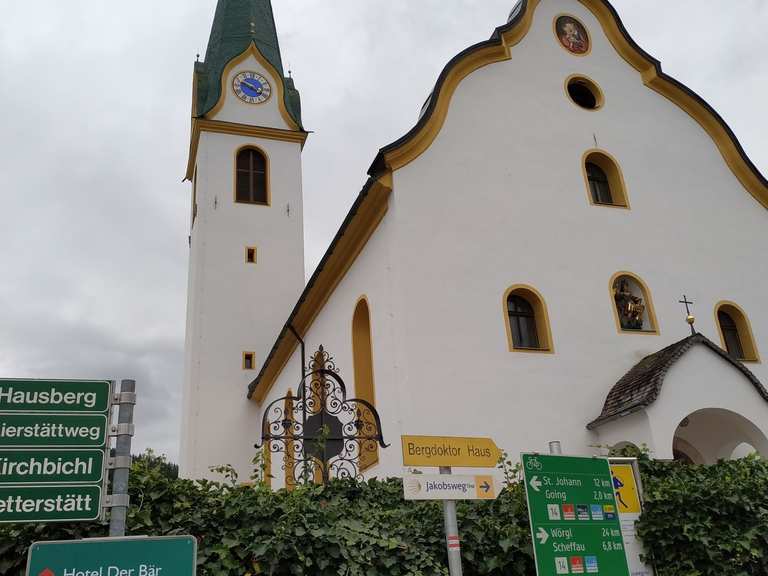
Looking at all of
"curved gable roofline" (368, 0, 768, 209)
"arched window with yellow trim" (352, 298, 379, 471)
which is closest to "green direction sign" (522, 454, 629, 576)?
"arched window with yellow trim" (352, 298, 379, 471)

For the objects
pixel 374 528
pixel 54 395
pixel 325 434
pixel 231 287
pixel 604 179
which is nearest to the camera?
pixel 54 395

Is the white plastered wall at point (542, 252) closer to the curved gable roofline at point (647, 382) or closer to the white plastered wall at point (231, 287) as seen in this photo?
the curved gable roofline at point (647, 382)

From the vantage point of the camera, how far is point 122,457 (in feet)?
15.5

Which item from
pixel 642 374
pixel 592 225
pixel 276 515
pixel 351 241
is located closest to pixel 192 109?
pixel 351 241

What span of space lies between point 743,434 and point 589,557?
628cm

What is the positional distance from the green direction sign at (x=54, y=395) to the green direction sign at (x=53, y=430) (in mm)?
48

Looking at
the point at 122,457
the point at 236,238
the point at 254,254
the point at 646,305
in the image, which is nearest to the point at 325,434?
the point at 122,457

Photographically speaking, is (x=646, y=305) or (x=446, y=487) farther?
(x=646, y=305)

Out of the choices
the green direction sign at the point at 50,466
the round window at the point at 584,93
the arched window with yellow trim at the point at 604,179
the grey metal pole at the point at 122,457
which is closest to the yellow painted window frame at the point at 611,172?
the arched window with yellow trim at the point at 604,179

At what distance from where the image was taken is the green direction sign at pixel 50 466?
444 cm

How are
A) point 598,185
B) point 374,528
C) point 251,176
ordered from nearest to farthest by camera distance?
point 374,528, point 598,185, point 251,176

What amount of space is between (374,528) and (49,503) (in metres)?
2.86

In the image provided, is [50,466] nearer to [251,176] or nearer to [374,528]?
[374,528]

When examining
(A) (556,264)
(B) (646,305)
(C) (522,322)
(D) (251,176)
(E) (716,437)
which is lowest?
(E) (716,437)
